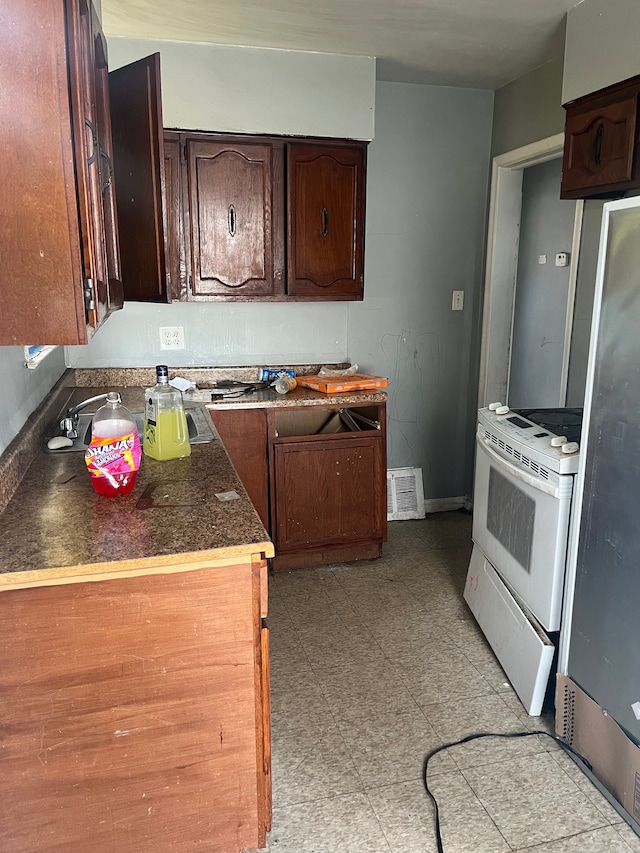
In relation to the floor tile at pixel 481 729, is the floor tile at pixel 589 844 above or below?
above

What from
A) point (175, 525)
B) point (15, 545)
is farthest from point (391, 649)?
point (15, 545)

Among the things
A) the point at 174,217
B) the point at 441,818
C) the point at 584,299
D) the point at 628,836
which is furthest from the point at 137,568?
the point at 584,299

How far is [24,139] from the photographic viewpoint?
44.8 inches

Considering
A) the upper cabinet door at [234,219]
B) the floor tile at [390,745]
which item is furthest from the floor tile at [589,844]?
the upper cabinet door at [234,219]

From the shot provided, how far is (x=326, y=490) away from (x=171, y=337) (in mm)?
1128

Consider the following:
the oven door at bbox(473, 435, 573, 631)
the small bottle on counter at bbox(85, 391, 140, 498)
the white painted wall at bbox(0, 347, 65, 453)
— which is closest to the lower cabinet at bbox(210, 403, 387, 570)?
the oven door at bbox(473, 435, 573, 631)

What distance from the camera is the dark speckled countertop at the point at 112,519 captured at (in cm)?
130

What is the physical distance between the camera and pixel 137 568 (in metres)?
1.31

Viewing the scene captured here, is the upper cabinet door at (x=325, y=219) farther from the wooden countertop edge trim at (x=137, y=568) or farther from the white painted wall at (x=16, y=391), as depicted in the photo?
the wooden countertop edge trim at (x=137, y=568)

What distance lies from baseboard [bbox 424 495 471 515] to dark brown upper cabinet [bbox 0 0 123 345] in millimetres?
2930

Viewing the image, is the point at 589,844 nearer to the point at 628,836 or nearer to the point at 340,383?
the point at 628,836

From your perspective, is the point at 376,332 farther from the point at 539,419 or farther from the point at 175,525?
the point at 175,525

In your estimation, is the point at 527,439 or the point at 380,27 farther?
the point at 380,27

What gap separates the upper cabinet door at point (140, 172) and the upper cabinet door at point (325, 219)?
1.24 metres
